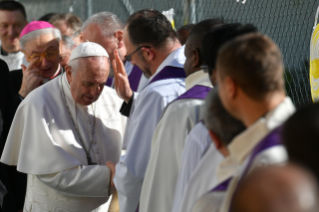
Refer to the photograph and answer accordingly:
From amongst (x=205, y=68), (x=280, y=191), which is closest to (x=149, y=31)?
(x=205, y=68)

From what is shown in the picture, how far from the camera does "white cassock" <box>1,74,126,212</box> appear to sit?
3.50 metres

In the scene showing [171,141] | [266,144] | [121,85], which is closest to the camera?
[266,144]

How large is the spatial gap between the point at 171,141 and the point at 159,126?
4.5 inches

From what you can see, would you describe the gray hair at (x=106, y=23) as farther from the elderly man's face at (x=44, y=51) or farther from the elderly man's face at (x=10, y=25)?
the elderly man's face at (x=10, y=25)

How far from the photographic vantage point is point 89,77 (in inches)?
138

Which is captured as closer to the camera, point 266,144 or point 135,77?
point 266,144

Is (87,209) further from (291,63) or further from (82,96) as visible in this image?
(291,63)

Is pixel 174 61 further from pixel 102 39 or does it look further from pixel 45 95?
pixel 102 39

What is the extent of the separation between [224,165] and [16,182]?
2.79m

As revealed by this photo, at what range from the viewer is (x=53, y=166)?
3.50 m

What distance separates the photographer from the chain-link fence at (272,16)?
12.3 ft

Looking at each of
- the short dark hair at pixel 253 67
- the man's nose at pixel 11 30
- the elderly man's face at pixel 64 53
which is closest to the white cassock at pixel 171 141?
the short dark hair at pixel 253 67

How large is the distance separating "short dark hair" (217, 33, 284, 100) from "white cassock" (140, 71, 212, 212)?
31.8 inches

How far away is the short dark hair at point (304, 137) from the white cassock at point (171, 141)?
138cm
